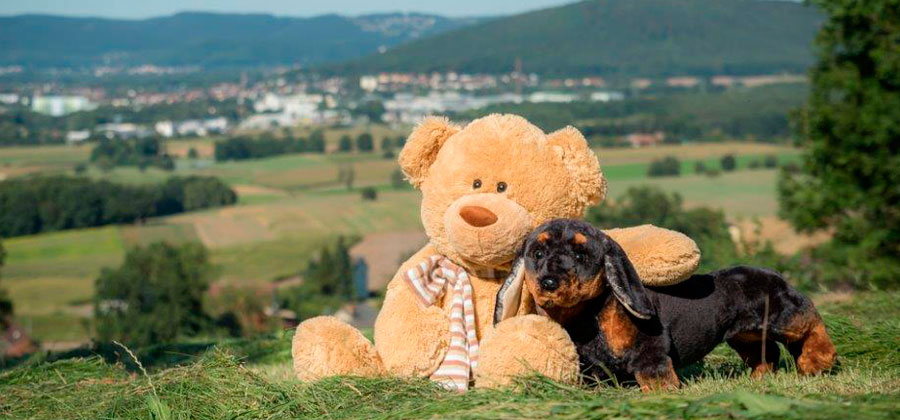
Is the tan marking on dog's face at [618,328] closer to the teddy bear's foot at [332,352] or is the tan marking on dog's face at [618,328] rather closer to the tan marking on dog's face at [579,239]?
the tan marking on dog's face at [579,239]

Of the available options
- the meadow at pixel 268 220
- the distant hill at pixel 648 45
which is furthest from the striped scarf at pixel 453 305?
the distant hill at pixel 648 45

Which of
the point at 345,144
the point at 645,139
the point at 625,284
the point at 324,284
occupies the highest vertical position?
the point at 625,284

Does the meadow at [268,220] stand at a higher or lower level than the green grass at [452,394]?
lower

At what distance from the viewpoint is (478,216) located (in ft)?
15.2

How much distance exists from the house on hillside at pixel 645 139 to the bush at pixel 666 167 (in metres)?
2.72

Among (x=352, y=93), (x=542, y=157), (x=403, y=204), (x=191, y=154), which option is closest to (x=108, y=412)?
(x=542, y=157)

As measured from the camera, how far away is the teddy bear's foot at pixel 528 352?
14.1 feet

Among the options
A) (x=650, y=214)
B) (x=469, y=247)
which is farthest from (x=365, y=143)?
(x=469, y=247)

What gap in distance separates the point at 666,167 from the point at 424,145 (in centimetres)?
5485

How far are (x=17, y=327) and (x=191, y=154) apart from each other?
2019 inches

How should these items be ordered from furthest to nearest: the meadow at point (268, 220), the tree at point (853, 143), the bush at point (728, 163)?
the bush at point (728, 163)
the meadow at point (268, 220)
the tree at point (853, 143)

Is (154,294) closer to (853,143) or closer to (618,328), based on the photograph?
(853,143)

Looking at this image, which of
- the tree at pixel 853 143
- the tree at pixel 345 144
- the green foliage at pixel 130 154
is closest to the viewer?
the tree at pixel 853 143

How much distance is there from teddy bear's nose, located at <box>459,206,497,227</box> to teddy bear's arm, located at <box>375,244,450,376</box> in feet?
1.64
